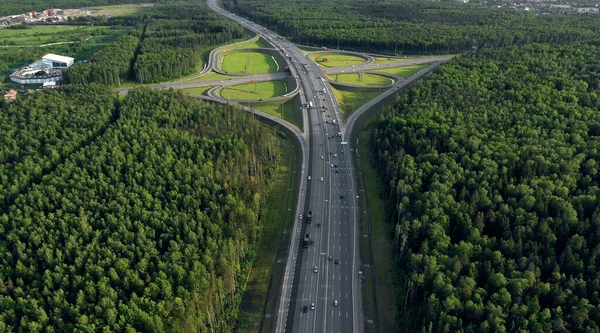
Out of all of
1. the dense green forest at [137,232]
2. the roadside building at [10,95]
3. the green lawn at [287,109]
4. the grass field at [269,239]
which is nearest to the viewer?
the dense green forest at [137,232]

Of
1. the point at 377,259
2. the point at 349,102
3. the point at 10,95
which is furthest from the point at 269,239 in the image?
the point at 10,95

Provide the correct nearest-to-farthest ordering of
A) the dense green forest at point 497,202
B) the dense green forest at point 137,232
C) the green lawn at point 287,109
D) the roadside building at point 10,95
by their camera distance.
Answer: the dense green forest at point 497,202 < the dense green forest at point 137,232 < the green lawn at point 287,109 < the roadside building at point 10,95

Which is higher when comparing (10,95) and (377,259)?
(10,95)

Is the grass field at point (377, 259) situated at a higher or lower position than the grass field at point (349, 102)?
lower

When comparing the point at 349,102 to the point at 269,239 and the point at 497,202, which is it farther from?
the point at 497,202

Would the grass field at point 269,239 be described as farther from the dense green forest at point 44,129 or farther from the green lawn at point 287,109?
the dense green forest at point 44,129

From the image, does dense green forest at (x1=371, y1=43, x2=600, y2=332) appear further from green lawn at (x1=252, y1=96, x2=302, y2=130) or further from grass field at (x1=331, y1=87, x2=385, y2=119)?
green lawn at (x1=252, y1=96, x2=302, y2=130)

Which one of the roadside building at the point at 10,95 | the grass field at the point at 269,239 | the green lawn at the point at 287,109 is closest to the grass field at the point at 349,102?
the green lawn at the point at 287,109
